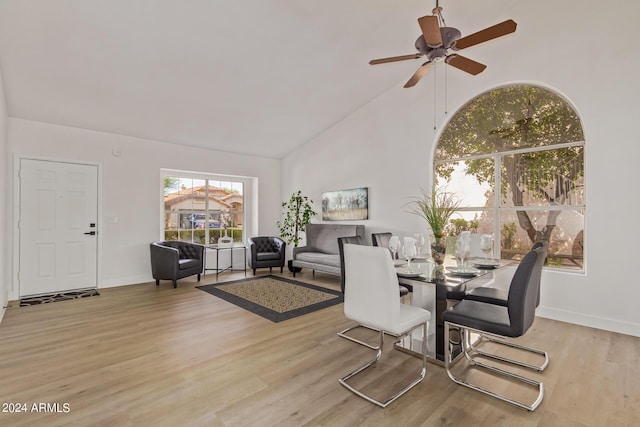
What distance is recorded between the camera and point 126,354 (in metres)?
2.76

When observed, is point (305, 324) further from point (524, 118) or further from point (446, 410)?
point (524, 118)

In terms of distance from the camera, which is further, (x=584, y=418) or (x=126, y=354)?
(x=126, y=354)

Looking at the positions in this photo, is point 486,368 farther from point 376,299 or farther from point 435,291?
point 376,299

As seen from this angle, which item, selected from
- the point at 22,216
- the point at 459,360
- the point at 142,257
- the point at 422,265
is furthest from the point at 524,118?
the point at 22,216

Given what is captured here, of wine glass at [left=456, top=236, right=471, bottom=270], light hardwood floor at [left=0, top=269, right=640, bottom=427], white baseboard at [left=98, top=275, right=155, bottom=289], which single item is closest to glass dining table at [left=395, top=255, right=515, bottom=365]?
wine glass at [left=456, top=236, right=471, bottom=270]

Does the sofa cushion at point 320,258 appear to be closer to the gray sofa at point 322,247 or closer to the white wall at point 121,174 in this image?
the gray sofa at point 322,247

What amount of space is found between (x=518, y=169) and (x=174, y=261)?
5.47 meters

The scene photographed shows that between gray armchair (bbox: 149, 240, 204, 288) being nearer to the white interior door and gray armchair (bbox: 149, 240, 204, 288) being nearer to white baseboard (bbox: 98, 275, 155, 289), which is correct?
white baseboard (bbox: 98, 275, 155, 289)

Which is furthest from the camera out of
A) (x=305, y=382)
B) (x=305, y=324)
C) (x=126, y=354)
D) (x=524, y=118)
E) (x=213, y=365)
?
(x=524, y=118)

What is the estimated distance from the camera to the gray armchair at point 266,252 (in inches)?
249

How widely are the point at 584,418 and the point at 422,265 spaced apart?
1.44 metres

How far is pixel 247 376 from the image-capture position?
2393mm

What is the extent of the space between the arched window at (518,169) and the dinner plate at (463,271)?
2.14 m

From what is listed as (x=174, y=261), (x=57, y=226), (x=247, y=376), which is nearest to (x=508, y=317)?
(x=247, y=376)
